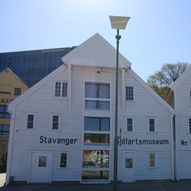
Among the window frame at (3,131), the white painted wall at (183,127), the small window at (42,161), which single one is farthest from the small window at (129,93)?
the window frame at (3,131)

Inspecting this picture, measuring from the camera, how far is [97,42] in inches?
1040

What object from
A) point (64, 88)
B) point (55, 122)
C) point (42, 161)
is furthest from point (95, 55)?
point (42, 161)

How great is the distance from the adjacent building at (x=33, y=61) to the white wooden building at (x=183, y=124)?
50169mm

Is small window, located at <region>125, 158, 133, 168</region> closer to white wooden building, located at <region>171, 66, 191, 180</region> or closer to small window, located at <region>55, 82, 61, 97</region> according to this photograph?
white wooden building, located at <region>171, 66, 191, 180</region>

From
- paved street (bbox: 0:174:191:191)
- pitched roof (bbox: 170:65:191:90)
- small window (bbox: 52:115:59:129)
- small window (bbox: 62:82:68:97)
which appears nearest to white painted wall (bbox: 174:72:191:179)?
pitched roof (bbox: 170:65:191:90)

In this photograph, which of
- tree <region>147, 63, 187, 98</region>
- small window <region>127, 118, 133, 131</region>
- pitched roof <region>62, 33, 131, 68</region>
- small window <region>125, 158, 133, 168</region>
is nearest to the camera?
small window <region>125, 158, 133, 168</region>

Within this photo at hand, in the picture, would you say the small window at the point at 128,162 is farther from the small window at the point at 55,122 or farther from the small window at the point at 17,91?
the small window at the point at 17,91

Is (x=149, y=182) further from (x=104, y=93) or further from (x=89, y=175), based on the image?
(x=104, y=93)

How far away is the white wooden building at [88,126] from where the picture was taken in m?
24.6

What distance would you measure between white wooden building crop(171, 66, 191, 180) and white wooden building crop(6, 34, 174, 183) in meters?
0.81

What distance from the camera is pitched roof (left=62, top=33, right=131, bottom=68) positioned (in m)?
25.7

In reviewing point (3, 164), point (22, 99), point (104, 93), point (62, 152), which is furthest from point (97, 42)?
point (3, 164)

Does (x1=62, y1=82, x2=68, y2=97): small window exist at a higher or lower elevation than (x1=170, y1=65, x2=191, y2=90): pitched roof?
lower

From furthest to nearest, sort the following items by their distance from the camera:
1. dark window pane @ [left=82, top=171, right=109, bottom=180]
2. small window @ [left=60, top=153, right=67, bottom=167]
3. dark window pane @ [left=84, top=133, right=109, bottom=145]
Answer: dark window pane @ [left=84, top=133, right=109, bottom=145]
dark window pane @ [left=82, top=171, right=109, bottom=180]
small window @ [left=60, top=153, right=67, bottom=167]
